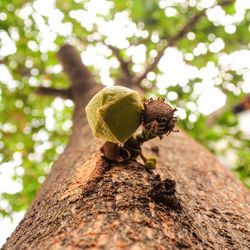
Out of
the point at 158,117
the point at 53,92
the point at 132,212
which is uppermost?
the point at 158,117

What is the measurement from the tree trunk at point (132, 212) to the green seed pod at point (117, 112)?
0.24 metres

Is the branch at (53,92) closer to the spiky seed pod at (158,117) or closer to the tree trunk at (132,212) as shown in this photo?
the tree trunk at (132,212)

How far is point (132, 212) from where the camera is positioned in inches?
50.6

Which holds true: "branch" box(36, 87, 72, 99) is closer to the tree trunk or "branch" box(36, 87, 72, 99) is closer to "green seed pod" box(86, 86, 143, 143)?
the tree trunk

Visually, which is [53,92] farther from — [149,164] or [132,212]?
[132,212]

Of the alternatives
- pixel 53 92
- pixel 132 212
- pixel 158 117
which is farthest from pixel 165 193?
pixel 53 92

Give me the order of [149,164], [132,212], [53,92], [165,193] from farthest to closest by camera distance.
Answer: [53,92] → [149,164] → [165,193] → [132,212]

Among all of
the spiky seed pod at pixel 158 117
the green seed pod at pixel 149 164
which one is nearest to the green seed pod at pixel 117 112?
the spiky seed pod at pixel 158 117

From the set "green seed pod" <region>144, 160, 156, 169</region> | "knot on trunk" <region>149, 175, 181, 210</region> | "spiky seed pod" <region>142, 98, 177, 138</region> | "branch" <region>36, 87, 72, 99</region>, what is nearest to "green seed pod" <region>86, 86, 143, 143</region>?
"spiky seed pod" <region>142, 98, 177, 138</region>

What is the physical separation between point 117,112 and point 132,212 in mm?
363

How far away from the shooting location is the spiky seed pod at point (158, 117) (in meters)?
1.38

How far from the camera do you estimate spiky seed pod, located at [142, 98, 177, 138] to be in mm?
1381

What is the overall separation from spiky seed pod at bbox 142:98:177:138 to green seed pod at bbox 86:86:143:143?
30 mm

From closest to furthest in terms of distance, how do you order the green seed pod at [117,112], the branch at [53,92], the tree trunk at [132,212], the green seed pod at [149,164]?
1. the tree trunk at [132,212]
2. the green seed pod at [117,112]
3. the green seed pod at [149,164]
4. the branch at [53,92]
